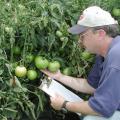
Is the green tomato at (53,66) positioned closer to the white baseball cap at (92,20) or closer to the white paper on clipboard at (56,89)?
the white paper on clipboard at (56,89)

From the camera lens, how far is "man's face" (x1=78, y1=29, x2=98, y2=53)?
145 inches

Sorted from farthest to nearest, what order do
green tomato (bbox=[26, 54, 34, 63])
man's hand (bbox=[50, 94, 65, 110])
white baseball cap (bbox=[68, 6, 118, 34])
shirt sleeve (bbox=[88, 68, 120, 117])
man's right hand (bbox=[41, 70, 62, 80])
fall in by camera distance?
1. man's right hand (bbox=[41, 70, 62, 80])
2. green tomato (bbox=[26, 54, 34, 63])
3. man's hand (bbox=[50, 94, 65, 110])
4. white baseball cap (bbox=[68, 6, 118, 34])
5. shirt sleeve (bbox=[88, 68, 120, 117])

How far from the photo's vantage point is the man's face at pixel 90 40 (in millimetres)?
3672

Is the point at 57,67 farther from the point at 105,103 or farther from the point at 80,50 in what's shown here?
the point at 105,103

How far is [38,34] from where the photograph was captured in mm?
3998

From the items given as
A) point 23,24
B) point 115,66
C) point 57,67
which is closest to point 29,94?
point 57,67

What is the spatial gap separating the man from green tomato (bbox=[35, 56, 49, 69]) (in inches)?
4.9

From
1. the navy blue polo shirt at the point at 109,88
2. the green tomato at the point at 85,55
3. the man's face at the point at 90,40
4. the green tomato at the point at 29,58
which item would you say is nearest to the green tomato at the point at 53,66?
the green tomato at the point at 29,58

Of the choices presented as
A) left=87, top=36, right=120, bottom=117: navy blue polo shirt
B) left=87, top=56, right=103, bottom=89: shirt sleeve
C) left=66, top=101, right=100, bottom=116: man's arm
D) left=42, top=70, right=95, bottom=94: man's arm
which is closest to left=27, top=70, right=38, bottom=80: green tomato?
left=42, top=70, right=95, bottom=94: man's arm

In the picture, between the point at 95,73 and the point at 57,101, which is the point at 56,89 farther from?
the point at 95,73

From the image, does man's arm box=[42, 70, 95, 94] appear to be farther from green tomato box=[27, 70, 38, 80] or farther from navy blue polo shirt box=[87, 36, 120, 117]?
navy blue polo shirt box=[87, 36, 120, 117]

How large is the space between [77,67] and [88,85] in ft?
0.60

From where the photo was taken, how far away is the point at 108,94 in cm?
345

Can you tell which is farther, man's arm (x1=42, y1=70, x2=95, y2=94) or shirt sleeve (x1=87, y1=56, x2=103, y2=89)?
man's arm (x1=42, y1=70, x2=95, y2=94)
